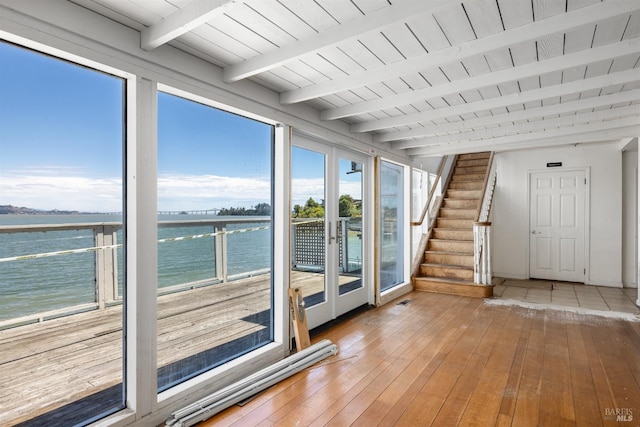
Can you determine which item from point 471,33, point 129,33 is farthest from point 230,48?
point 471,33

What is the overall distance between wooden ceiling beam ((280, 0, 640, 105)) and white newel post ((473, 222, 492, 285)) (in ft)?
12.8

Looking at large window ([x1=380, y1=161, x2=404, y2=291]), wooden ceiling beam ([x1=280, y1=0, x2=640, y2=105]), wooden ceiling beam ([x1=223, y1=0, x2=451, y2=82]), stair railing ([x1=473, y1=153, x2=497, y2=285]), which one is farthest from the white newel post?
wooden ceiling beam ([x1=223, y1=0, x2=451, y2=82])

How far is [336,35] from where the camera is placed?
79.3 inches

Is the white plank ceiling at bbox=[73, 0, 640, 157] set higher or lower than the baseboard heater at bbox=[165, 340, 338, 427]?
higher

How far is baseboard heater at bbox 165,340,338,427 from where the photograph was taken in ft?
7.16

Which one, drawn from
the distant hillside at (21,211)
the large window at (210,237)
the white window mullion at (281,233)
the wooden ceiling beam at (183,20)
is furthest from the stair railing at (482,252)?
the distant hillside at (21,211)

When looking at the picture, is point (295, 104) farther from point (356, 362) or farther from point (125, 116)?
point (356, 362)

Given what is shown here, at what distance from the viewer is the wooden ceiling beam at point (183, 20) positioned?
1.68 m

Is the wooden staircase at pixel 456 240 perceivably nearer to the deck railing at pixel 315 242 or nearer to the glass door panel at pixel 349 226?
the glass door panel at pixel 349 226

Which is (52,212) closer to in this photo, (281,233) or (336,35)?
(281,233)

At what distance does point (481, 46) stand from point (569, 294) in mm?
5119

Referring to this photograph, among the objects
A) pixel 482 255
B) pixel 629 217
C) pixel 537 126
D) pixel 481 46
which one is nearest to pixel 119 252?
pixel 481 46

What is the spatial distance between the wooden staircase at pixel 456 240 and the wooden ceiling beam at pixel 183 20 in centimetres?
511

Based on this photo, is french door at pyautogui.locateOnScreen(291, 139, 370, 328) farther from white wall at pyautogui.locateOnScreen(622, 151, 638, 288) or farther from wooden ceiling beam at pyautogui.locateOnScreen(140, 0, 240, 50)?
white wall at pyautogui.locateOnScreen(622, 151, 638, 288)
